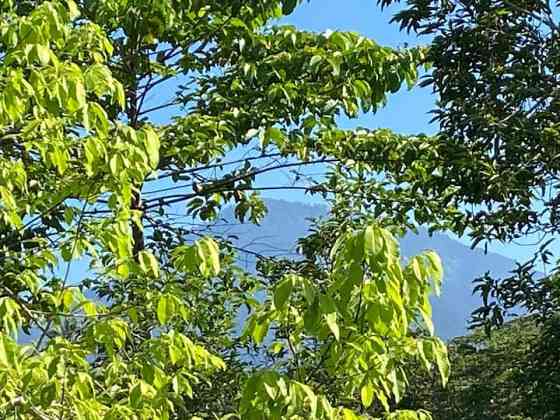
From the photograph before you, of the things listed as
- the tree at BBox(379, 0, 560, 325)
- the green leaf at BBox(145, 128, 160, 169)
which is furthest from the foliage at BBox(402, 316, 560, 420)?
the green leaf at BBox(145, 128, 160, 169)

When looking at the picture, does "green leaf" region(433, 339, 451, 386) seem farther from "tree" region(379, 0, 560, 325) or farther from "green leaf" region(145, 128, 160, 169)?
"tree" region(379, 0, 560, 325)

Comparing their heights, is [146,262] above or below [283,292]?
above

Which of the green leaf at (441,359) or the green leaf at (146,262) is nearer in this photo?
the green leaf at (441,359)

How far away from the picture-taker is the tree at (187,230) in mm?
2016

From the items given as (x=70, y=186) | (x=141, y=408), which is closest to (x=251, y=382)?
(x=141, y=408)

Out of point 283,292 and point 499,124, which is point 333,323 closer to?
point 283,292

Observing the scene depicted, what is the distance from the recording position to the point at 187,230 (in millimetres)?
5594

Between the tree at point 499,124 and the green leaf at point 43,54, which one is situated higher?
the tree at point 499,124

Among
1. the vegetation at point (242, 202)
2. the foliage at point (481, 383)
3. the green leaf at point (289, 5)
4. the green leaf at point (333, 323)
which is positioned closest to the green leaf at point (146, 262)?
the vegetation at point (242, 202)

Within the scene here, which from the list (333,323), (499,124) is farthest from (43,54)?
(499,124)

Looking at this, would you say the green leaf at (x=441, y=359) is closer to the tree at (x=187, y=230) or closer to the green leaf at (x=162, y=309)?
the tree at (x=187, y=230)

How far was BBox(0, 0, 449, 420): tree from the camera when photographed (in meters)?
2.02

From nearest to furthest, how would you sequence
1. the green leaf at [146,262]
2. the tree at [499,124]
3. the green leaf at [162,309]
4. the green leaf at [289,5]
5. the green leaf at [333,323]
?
the green leaf at [333,323], the green leaf at [162,309], the green leaf at [146,262], the green leaf at [289,5], the tree at [499,124]

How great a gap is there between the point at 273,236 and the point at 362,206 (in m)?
0.95
